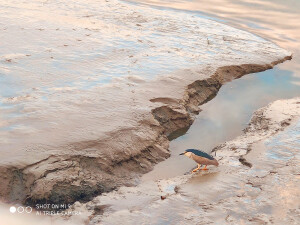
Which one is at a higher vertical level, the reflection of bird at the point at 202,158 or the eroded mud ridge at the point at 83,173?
the reflection of bird at the point at 202,158

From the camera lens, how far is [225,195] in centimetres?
425

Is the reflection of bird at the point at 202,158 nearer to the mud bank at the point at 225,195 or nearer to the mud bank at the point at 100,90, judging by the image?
the mud bank at the point at 225,195

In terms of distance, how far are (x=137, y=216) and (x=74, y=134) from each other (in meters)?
1.29

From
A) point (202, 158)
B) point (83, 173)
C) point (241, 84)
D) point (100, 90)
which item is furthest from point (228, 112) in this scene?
point (83, 173)

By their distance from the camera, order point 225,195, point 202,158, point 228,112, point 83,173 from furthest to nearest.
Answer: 1. point 228,112
2. point 202,158
3. point 83,173
4. point 225,195

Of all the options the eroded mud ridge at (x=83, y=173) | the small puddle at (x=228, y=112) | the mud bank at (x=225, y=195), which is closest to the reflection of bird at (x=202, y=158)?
the mud bank at (x=225, y=195)

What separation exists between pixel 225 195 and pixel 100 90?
2344mm

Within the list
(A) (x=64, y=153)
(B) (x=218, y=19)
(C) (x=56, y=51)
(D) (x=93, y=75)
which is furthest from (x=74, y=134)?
(B) (x=218, y=19)

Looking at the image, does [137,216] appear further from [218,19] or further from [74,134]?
[218,19]

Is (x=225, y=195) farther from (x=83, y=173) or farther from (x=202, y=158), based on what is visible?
(x=83, y=173)

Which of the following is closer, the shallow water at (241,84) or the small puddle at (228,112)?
the small puddle at (228,112)

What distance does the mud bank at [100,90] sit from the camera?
172 inches

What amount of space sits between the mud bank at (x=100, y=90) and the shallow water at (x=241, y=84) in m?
0.17

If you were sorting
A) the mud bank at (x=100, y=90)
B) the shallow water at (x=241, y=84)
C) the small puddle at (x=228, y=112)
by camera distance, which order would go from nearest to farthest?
1. the mud bank at (x=100, y=90)
2. the small puddle at (x=228, y=112)
3. the shallow water at (x=241, y=84)
